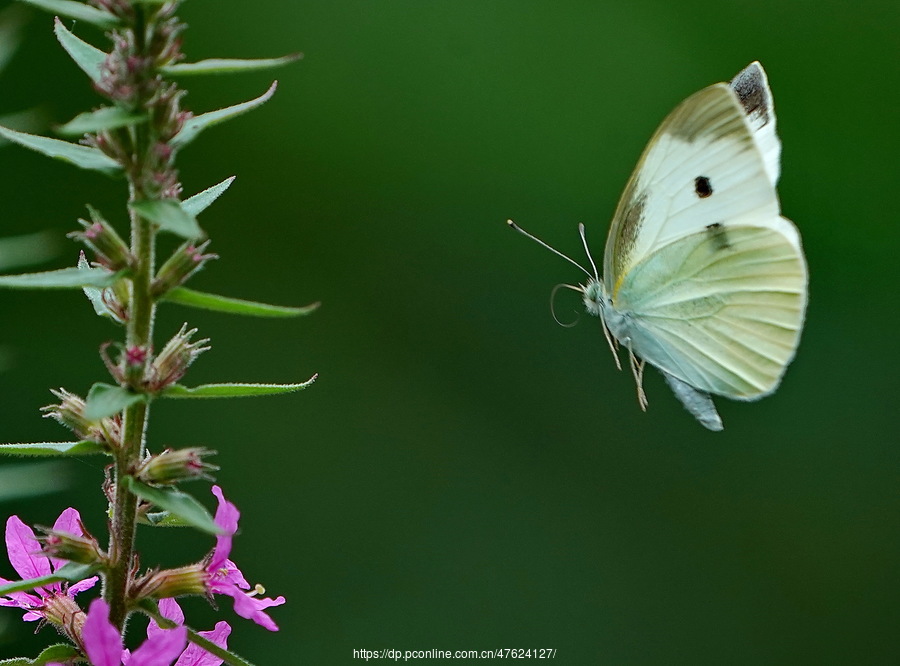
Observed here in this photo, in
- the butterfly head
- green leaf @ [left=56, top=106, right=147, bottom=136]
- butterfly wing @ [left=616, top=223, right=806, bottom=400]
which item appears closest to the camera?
green leaf @ [left=56, top=106, right=147, bottom=136]

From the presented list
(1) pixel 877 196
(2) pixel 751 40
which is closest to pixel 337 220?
(2) pixel 751 40

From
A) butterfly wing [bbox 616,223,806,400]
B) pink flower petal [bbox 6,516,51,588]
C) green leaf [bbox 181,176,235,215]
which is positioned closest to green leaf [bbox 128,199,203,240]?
green leaf [bbox 181,176,235,215]

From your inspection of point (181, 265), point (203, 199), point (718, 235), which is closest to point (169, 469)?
point (181, 265)

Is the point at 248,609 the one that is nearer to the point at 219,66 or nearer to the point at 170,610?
the point at 170,610

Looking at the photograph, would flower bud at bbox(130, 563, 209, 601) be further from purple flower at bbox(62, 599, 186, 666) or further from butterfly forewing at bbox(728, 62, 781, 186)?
butterfly forewing at bbox(728, 62, 781, 186)

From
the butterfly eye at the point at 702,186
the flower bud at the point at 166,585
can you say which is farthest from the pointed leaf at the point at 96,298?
the butterfly eye at the point at 702,186

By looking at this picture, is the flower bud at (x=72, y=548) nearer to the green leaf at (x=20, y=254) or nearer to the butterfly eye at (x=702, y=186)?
the green leaf at (x=20, y=254)
